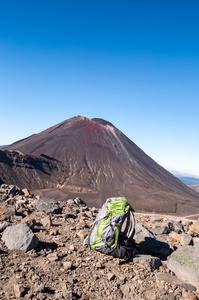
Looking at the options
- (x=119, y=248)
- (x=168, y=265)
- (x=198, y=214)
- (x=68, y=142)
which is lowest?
(x=198, y=214)

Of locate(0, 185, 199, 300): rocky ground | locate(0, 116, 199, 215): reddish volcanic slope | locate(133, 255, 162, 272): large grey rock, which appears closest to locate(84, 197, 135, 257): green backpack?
locate(0, 185, 199, 300): rocky ground

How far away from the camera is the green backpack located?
15.2 feet

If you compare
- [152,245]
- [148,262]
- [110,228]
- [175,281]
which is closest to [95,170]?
[152,245]

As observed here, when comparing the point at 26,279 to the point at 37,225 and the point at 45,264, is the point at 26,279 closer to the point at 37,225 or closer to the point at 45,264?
the point at 45,264

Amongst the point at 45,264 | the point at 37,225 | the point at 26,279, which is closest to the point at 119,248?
the point at 45,264

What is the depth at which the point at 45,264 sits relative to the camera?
3.97m

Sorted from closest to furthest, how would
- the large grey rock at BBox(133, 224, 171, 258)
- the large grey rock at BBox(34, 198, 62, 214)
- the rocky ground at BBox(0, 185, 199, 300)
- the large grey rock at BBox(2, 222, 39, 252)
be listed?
the rocky ground at BBox(0, 185, 199, 300) < the large grey rock at BBox(2, 222, 39, 252) < the large grey rock at BBox(133, 224, 171, 258) < the large grey rock at BBox(34, 198, 62, 214)

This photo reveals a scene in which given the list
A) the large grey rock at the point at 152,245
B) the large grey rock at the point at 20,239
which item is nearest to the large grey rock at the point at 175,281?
the large grey rock at the point at 152,245

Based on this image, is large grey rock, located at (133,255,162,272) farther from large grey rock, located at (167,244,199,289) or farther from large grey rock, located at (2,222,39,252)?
large grey rock, located at (2,222,39,252)

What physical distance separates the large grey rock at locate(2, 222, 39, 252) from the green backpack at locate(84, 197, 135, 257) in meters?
1.30

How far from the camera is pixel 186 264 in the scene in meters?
4.66

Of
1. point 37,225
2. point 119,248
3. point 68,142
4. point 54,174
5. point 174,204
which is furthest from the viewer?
point 68,142

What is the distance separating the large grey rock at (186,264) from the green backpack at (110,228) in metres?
1.17

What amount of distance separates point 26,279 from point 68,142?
6181 cm
